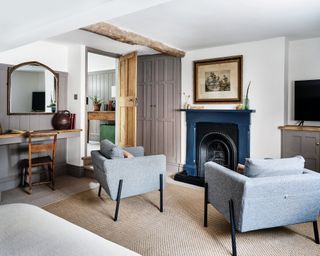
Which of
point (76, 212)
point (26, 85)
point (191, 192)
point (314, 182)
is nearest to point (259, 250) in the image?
point (314, 182)

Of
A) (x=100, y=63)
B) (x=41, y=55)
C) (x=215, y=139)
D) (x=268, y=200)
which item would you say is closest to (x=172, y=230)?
(x=268, y=200)

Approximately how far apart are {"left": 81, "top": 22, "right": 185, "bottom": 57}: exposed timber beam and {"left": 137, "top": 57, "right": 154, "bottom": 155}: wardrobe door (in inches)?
32.3

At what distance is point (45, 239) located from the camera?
1.12 meters

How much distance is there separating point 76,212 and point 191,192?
5.33 feet

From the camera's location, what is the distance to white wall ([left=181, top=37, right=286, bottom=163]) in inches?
156

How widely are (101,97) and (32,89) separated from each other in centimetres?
343

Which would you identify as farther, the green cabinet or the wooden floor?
the green cabinet

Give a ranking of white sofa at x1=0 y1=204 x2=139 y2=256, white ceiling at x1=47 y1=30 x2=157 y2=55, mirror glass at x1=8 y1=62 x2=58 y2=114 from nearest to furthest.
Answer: white sofa at x1=0 y1=204 x2=139 y2=256 < white ceiling at x1=47 y1=30 x2=157 y2=55 < mirror glass at x1=8 y1=62 x2=58 y2=114

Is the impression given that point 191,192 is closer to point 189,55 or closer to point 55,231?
point 189,55

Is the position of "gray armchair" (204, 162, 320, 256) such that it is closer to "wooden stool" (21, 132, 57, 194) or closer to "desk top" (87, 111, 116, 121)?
"wooden stool" (21, 132, 57, 194)

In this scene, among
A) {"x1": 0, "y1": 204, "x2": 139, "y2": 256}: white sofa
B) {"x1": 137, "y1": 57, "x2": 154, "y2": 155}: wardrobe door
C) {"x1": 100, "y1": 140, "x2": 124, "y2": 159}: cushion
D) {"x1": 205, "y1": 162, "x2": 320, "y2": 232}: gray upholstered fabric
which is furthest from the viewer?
{"x1": 137, "y1": 57, "x2": 154, "y2": 155}: wardrobe door

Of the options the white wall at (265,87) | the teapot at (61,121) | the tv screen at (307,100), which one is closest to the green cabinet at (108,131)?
the teapot at (61,121)

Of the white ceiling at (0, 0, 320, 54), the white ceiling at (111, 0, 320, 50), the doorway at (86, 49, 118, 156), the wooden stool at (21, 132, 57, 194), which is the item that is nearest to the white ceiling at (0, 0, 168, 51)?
the white ceiling at (0, 0, 320, 54)

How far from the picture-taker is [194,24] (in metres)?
3.36
